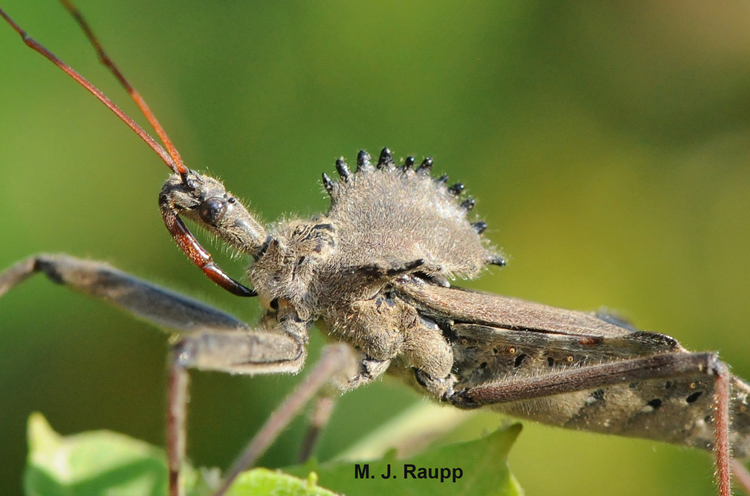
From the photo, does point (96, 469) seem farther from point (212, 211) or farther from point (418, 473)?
point (418, 473)

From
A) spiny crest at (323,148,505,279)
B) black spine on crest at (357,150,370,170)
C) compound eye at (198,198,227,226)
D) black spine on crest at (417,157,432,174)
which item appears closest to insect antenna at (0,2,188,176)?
compound eye at (198,198,227,226)

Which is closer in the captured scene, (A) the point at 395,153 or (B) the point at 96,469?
(B) the point at 96,469

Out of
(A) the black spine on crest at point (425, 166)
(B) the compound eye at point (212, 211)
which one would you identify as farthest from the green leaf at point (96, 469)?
(A) the black spine on crest at point (425, 166)

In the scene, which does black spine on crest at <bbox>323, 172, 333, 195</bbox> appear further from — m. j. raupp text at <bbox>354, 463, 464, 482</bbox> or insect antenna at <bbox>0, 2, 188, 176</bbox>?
m. j. raupp text at <bbox>354, 463, 464, 482</bbox>

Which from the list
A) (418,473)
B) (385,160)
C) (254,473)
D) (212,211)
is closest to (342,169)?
(385,160)

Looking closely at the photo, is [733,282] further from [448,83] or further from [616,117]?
[448,83]

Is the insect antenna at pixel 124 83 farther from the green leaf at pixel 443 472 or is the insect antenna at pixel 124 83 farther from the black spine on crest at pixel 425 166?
the green leaf at pixel 443 472
